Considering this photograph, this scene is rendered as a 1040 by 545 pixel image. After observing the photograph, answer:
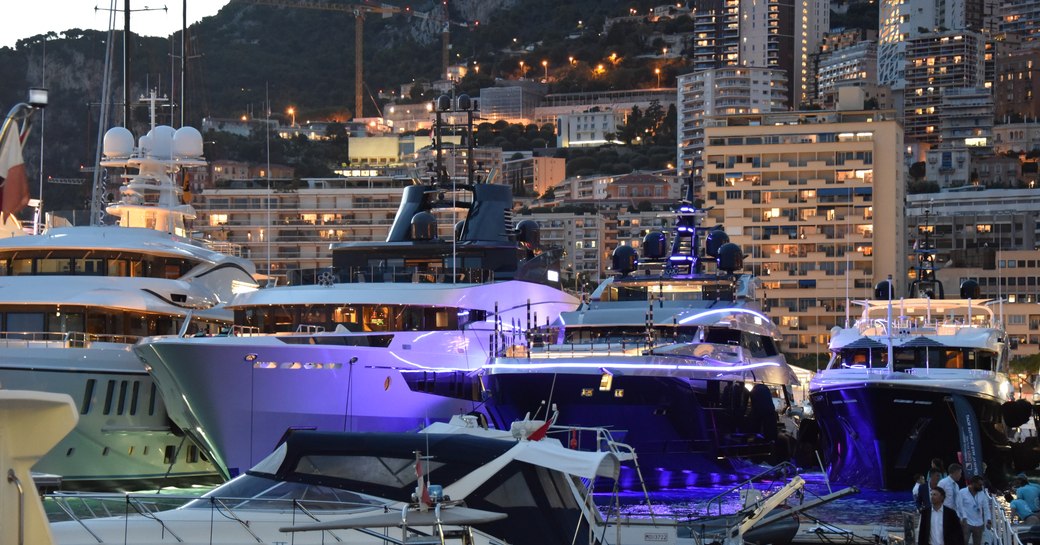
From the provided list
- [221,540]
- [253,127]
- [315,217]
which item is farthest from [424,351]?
[253,127]

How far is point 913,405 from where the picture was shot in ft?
102

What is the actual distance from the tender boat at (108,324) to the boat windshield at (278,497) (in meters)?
12.6

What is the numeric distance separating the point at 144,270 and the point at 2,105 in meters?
106

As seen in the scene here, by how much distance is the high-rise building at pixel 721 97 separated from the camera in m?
155

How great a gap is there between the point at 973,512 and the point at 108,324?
20253mm

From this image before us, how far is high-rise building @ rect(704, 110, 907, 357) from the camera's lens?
3664 inches

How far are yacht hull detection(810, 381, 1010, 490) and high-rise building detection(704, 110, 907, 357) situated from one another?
196 ft

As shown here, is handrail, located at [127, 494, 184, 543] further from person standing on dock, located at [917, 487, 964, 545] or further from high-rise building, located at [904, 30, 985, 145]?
high-rise building, located at [904, 30, 985, 145]

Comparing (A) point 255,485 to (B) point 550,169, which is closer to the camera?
(A) point 255,485

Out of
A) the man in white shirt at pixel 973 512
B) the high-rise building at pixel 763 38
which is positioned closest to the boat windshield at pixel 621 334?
the man in white shirt at pixel 973 512

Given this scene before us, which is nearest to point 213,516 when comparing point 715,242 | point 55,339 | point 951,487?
point 951,487

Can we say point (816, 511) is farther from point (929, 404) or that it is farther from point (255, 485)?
point (255, 485)

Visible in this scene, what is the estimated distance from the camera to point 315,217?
252 feet

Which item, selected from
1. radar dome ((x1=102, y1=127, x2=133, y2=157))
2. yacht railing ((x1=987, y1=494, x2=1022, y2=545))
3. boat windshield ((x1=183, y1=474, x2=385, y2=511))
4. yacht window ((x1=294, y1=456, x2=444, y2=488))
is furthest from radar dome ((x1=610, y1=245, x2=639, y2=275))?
boat windshield ((x1=183, y1=474, x2=385, y2=511))
